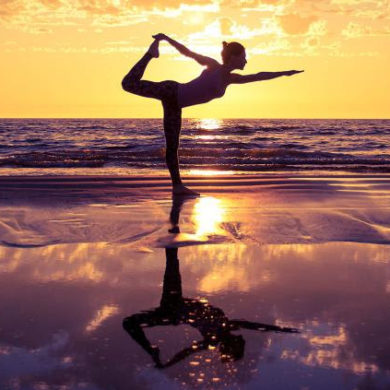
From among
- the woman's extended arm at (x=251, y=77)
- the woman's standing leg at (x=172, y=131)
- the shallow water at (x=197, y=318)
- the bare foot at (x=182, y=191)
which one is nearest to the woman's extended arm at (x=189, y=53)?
the woman's extended arm at (x=251, y=77)

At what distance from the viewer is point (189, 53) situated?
6.52 m

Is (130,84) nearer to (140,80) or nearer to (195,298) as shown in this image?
(140,80)

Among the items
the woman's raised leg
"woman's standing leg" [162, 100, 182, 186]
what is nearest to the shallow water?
the woman's raised leg

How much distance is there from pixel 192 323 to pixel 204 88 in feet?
14.8

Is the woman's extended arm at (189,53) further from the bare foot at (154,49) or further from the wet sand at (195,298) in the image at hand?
the wet sand at (195,298)

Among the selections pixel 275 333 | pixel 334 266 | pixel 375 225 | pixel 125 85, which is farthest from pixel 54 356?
pixel 125 85

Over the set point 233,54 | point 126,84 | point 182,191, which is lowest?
point 182,191

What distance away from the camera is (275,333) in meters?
Result: 2.28

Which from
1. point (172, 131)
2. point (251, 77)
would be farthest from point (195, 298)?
point (172, 131)

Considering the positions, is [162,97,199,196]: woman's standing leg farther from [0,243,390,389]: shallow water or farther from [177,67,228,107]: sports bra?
[0,243,390,389]: shallow water

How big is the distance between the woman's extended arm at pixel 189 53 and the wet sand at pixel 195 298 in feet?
6.22

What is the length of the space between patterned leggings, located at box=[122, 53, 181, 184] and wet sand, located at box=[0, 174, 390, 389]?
1717mm

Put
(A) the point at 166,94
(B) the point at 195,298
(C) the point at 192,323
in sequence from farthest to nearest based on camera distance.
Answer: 1. (A) the point at 166,94
2. (B) the point at 195,298
3. (C) the point at 192,323

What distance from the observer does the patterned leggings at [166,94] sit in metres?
6.50
